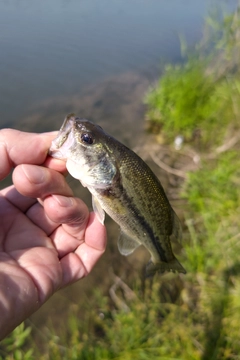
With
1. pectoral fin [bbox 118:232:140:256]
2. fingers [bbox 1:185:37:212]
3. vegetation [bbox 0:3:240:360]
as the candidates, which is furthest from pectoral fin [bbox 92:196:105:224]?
vegetation [bbox 0:3:240:360]

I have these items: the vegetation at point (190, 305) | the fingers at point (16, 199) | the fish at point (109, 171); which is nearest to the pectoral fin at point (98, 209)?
the fish at point (109, 171)

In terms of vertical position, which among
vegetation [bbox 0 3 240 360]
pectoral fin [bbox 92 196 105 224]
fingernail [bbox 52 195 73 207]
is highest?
fingernail [bbox 52 195 73 207]

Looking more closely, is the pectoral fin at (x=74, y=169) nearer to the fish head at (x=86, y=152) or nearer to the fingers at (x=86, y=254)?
the fish head at (x=86, y=152)

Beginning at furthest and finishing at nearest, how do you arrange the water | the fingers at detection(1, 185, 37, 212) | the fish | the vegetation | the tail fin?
the water, the vegetation, the fingers at detection(1, 185, 37, 212), the tail fin, the fish

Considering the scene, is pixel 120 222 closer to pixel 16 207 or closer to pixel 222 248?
pixel 16 207

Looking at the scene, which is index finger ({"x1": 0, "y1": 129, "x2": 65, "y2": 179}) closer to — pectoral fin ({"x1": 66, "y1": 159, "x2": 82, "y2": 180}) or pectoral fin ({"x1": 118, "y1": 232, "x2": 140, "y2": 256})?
pectoral fin ({"x1": 66, "y1": 159, "x2": 82, "y2": 180})

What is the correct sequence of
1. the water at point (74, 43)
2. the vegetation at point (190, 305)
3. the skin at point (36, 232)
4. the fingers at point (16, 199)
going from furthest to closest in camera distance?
the water at point (74, 43) → the vegetation at point (190, 305) → the fingers at point (16, 199) → the skin at point (36, 232)

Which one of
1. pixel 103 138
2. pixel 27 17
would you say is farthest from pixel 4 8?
pixel 103 138
